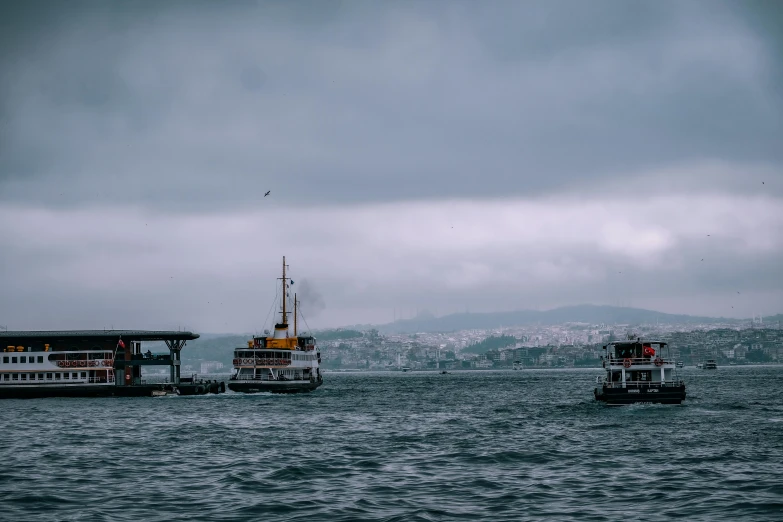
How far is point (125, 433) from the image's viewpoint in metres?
60.0

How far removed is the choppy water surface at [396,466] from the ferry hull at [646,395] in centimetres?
421

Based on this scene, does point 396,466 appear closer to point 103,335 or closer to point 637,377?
point 637,377

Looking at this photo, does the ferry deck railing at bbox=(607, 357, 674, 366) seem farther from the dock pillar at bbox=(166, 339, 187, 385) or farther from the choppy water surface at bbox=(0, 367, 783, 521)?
the dock pillar at bbox=(166, 339, 187, 385)

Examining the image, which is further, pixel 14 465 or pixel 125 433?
pixel 125 433

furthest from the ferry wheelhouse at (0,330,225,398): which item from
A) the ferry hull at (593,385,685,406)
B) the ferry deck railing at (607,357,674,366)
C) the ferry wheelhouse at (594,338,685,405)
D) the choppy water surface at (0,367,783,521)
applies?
the ferry hull at (593,385,685,406)

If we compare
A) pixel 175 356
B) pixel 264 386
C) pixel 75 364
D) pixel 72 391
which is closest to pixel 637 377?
pixel 264 386

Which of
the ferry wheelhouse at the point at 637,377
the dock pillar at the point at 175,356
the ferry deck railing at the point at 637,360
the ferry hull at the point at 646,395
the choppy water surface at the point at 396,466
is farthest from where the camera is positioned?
the dock pillar at the point at 175,356

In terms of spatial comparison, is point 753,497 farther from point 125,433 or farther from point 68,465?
point 125,433

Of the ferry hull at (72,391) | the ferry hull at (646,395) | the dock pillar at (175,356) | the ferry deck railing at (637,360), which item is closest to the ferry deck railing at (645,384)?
the ferry hull at (646,395)

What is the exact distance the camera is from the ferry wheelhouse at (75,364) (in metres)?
108

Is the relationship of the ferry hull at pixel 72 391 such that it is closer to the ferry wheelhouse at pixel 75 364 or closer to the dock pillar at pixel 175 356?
the ferry wheelhouse at pixel 75 364

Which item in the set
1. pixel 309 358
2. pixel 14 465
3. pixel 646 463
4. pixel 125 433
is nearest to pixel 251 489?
pixel 14 465

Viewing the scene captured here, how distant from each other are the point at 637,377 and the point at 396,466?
46.9 meters

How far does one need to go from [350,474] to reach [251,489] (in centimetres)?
547
